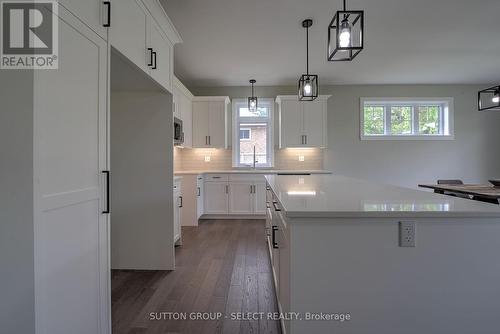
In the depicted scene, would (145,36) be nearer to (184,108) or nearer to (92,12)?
(92,12)

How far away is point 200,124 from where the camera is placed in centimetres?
523

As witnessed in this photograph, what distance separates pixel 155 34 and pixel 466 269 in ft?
8.72

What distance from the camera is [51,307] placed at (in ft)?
3.65

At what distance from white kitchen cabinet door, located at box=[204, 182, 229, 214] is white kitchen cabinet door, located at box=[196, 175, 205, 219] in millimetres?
94

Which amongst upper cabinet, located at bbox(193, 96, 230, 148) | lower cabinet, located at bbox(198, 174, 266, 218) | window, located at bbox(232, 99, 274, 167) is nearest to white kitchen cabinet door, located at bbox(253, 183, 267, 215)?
lower cabinet, located at bbox(198, 174, 266, 218)

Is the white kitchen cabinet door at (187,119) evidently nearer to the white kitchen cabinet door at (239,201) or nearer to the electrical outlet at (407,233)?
the white kitchen cabinet door at (239,201)

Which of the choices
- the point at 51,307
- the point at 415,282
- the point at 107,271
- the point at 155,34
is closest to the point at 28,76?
the point at 51,307

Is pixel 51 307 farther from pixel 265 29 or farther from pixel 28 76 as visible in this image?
pixel 265 29

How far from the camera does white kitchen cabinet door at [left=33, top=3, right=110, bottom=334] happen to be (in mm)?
1057

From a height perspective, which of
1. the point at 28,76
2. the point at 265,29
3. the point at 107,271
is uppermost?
the point at 265,29

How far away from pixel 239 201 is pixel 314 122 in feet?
7.12

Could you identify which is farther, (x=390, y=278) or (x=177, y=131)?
(x=177, y=131)

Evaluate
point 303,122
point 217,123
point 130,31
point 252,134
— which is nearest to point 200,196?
point 217,123

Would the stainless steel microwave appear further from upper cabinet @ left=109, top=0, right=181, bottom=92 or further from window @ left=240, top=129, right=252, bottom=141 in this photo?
window @ left=240, top=129, right=252, bottom=141
